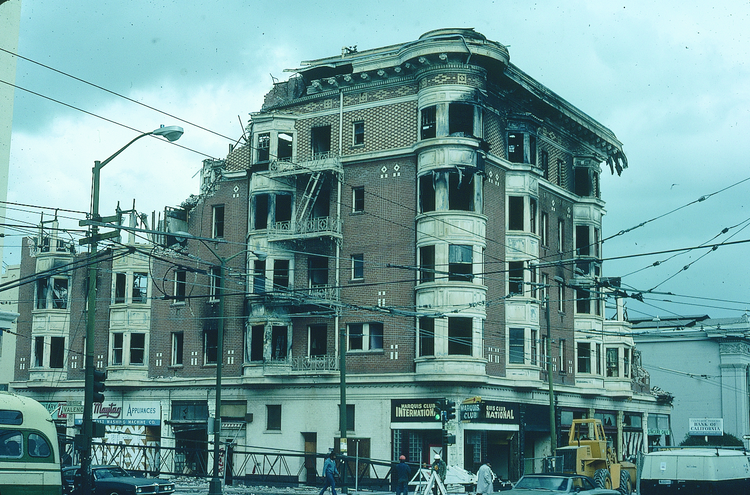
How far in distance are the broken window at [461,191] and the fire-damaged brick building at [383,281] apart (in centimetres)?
11

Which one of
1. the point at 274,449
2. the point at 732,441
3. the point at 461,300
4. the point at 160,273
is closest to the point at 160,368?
the point at 160,273

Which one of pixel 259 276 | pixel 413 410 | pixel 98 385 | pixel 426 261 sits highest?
pixel 426 261

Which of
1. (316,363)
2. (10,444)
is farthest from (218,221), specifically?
(10,444)

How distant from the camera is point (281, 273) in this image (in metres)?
47.9

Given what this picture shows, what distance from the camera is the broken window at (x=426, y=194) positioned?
44625mm

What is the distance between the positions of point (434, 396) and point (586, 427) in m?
13.6

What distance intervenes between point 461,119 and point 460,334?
33.8 ft

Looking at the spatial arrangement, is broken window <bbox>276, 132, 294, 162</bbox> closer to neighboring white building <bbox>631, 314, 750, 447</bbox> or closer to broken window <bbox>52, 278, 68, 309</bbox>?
broken window <bbox>52, 278, 68, 309</bbox>

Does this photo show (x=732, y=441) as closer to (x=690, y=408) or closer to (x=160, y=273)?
(x=690, y=408)


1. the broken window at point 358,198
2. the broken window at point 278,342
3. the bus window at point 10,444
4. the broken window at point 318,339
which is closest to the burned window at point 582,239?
the broken window at point 358,198

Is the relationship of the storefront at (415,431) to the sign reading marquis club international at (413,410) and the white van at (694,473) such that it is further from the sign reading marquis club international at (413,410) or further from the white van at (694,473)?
the white van at (694,473)

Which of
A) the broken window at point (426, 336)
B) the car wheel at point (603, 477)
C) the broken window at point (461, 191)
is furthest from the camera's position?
the broken window at point (461, 191)

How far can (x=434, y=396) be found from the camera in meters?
43.1

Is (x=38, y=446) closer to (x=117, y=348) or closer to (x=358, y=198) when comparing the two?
(x=358, y=198)
